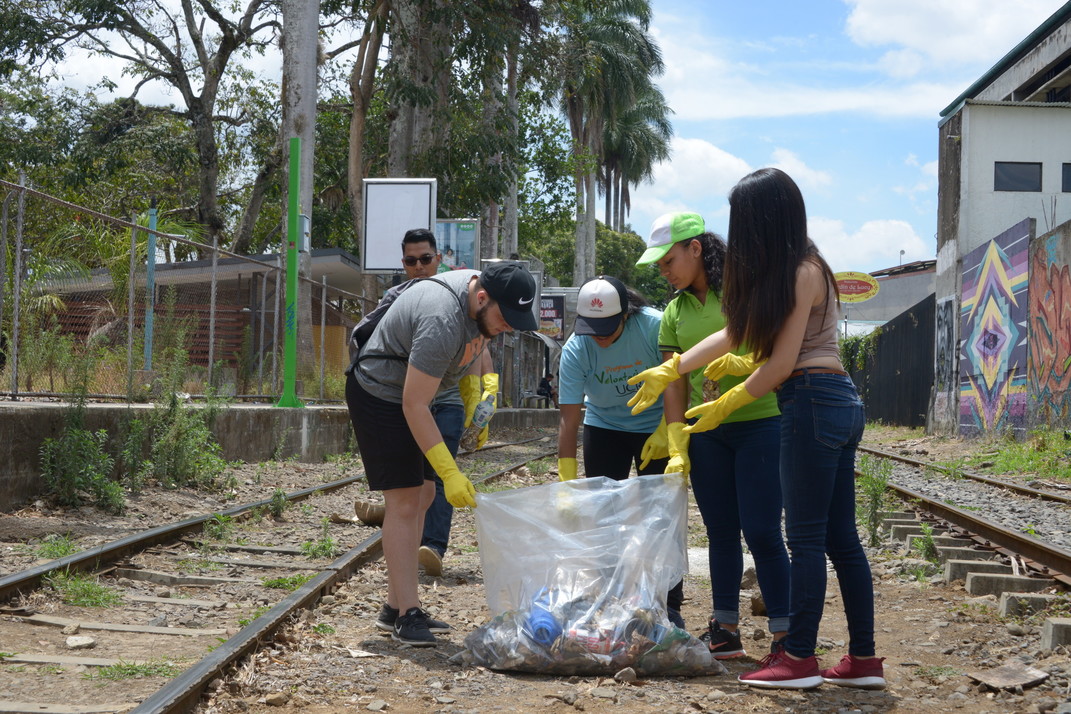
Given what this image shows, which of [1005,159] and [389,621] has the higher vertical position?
[1005,159]

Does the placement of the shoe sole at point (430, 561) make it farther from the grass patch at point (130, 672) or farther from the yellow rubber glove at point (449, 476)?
the grass patch at point (130, 672)

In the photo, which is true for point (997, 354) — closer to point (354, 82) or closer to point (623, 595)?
point (354, 82)

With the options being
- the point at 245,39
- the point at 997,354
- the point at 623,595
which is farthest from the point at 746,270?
the point at 245,39

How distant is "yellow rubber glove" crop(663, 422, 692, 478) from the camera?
13.9 feet


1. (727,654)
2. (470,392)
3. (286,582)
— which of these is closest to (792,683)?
(727,654)

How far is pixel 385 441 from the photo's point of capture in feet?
14.1

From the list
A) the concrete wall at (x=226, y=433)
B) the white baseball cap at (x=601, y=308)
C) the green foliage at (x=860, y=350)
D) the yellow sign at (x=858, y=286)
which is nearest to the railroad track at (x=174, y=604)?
the concrete wall at (x=226, y=433)

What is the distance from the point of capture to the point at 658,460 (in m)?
4.78

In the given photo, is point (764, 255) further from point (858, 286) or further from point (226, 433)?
point (858, 286)

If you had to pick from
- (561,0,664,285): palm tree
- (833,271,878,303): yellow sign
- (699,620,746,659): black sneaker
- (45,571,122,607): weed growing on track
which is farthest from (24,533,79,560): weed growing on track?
(561,0,664,285): palm tree

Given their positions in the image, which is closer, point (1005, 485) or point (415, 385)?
point (415, 385)

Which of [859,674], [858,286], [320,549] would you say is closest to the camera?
[859,674]

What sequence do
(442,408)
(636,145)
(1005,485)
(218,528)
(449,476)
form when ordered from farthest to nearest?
1. (636,145)
2. (1005,485)
3. (218,528)
4. (442,408)
5. (449,476)

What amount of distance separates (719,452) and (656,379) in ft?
1.27
